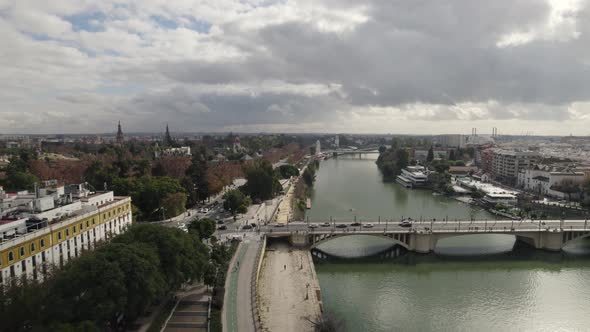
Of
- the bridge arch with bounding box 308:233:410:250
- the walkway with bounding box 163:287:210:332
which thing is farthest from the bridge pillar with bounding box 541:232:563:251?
the walkway with bounding box 163:287:210:332

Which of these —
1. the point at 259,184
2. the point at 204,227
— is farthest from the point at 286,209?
the point at 204,227

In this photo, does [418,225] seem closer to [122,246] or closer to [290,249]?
[290,249]

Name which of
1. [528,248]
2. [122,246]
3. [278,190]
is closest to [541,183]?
[528,248]

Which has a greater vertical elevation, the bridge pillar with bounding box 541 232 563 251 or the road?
the road

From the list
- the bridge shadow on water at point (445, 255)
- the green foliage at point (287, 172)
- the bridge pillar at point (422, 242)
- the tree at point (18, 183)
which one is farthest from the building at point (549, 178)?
the tree at point (18, 183)

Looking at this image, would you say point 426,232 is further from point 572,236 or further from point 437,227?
point 572,236

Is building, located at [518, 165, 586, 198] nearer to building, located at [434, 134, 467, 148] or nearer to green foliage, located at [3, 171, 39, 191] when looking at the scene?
green foliage, located at [3, 171, 39, 191]
